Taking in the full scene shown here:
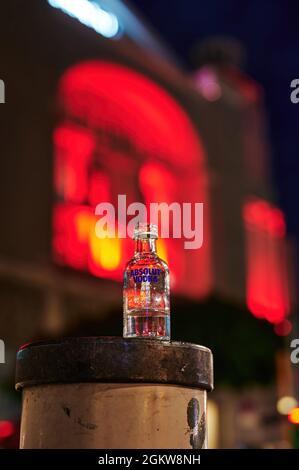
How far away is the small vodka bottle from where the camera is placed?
361 centimetres

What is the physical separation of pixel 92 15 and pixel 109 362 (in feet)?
90.3

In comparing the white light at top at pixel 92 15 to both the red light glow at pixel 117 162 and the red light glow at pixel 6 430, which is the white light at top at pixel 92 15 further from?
the red light glow at pixel 6 430

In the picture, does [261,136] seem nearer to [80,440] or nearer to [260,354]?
[260,354]

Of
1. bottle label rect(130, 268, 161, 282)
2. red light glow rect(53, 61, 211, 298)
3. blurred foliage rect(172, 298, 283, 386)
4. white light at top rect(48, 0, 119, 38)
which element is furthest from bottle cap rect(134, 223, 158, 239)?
white light at top rect(48, 0, 119, 38)

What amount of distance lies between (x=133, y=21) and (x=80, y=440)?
30137mm

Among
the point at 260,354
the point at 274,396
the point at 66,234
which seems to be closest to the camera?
the point at 260,354

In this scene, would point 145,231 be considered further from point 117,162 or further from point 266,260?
point 266,260

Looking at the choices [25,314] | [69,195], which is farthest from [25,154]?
[25,314]

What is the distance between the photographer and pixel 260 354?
23.3 metres

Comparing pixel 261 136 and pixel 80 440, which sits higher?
pixel 261 136

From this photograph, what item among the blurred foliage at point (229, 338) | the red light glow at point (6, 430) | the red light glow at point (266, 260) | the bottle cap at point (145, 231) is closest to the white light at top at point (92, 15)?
the red light glow at point (266, 260)

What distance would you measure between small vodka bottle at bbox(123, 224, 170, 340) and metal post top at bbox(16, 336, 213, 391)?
769 mm

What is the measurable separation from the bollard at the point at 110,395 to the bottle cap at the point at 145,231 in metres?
0.78

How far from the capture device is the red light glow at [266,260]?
116ft
